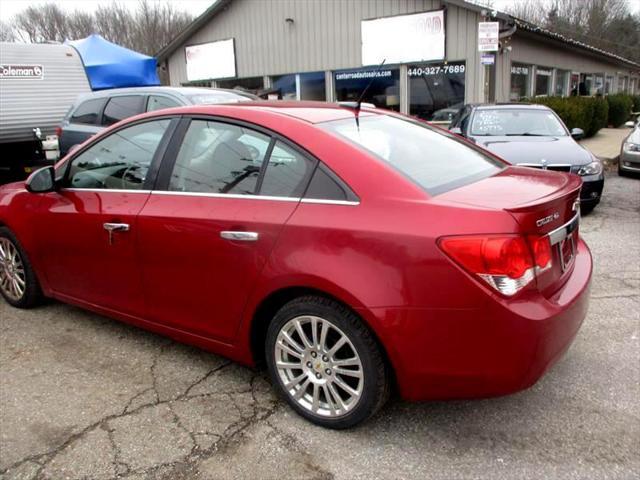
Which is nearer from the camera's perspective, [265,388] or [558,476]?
[558,476]

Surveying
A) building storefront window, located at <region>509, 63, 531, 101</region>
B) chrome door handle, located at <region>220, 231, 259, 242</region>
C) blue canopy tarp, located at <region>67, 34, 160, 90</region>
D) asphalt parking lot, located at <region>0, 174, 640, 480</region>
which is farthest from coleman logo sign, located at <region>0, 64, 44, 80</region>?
building storefront window, located at <region>509, 63, 531, 101</region>

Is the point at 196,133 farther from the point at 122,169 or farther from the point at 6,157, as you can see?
the point at 6,157

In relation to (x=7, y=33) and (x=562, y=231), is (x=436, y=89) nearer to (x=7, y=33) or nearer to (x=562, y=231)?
(x=562, y=231)

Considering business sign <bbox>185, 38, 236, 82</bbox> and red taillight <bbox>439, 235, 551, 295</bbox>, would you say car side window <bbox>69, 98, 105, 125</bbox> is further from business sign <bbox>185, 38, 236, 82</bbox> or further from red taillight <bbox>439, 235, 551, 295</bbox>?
business sign <bbox>185, 38, 236, 82</bbox>

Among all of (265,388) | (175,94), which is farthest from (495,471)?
(175,94)

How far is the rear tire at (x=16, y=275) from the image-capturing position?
4199 mm

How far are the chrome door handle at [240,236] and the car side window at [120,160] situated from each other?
31.8 inches

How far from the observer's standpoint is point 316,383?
2779 mm

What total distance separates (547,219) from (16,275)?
3.85 metres

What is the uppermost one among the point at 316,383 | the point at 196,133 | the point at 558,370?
the point at 196,133

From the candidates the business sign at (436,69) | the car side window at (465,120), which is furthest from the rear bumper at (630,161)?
the business sign at (436,69)

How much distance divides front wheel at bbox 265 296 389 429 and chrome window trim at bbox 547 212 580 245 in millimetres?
923

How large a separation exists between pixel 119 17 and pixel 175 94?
43777mm

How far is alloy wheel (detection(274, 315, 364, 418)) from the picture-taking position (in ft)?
8.65
